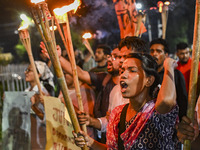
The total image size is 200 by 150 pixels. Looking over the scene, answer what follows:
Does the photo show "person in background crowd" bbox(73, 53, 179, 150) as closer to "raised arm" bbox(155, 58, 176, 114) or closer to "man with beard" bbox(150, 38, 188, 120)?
"raised arm" bbox(155, 58, 176, 114)

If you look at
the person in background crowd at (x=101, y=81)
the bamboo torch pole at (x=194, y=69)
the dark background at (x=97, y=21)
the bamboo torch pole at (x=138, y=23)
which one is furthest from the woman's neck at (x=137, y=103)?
the bamboo torch pole at (x=138, y=23)

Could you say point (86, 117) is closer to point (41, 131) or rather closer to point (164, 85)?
point (164, 85)

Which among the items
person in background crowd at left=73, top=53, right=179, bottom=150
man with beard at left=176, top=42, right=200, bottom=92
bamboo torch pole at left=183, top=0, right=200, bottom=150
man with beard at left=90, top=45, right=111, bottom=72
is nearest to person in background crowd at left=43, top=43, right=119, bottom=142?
person in background crowd at left=73, top=53, right=179, bottom=150

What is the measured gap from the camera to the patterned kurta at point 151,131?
176 centimetres

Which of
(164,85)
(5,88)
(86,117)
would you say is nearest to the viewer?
(164,85)

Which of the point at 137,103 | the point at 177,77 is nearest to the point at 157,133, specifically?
the point at 137,103

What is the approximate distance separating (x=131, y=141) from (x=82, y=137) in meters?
0.48

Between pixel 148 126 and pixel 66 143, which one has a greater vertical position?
pixel 148 126

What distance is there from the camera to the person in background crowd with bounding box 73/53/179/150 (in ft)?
5.74

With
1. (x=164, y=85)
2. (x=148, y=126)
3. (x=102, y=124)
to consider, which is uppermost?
(x=164, y=85)

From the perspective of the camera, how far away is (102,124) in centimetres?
294

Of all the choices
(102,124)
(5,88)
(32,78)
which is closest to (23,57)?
(5,88)

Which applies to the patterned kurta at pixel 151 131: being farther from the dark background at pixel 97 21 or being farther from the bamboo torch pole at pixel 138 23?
the bamboo torch pole at pixel 138 23

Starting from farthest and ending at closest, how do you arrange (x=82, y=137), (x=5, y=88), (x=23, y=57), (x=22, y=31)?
(x=23, y=57), (x=5, y=88), (x=22, y=31), (x=82, y=137)
